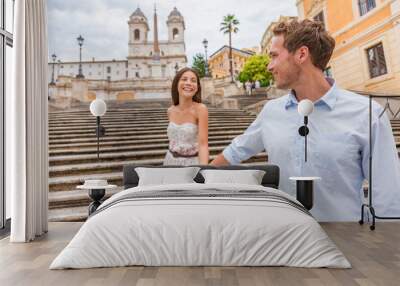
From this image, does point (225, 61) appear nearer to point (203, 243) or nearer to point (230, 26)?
point (230, 26)

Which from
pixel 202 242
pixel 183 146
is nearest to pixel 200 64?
pixel 183 146

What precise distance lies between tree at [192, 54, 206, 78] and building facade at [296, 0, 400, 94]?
1.19 meters

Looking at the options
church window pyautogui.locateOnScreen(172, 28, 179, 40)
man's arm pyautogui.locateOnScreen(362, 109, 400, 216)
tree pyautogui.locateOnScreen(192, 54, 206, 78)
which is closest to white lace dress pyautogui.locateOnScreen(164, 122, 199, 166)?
tree pyautogui.locateOnScreen(192, 54, 206, 78)

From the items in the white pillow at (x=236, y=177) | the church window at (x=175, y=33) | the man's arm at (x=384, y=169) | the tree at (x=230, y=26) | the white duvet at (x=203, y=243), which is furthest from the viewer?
the tree at (x=230, y=26)

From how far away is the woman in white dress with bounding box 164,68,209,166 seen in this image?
4344mm

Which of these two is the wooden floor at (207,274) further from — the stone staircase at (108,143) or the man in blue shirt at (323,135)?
the stone staircase at (108,143)

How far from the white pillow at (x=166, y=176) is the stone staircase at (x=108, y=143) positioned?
0.40 m

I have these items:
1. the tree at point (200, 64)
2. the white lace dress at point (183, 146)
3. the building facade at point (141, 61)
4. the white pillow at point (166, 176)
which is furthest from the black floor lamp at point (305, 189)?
Answer: the building facade at point (141, 61)

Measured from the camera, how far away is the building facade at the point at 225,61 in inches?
177

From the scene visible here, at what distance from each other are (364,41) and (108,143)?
2.99m

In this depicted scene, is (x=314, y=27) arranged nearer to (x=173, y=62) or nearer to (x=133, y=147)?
(x=173, y=62)

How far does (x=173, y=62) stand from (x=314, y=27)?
1.54 m

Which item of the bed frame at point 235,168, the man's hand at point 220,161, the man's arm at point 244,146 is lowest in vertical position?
the bed frame at point 235,168

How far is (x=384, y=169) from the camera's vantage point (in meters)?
3.80
